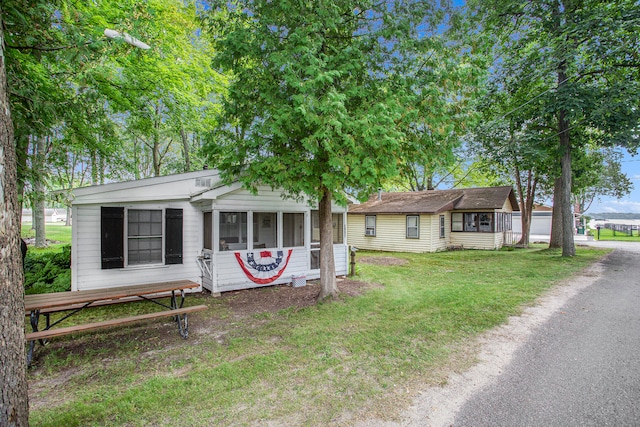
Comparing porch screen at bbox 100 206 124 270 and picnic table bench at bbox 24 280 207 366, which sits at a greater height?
porch screen at bbox 100 206 124 270

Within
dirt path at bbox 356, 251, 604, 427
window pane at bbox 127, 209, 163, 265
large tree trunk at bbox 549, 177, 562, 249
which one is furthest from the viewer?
large tree trunk at bbox 549, 177, 562, 249

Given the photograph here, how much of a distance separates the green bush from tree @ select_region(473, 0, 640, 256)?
13797mm

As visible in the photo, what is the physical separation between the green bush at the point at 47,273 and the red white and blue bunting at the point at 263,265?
3.88 m

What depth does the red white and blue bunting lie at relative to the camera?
304 inches

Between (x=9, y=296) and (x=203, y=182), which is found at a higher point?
(x=203, y=182)

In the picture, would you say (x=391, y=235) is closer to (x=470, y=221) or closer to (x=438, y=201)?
(x=438, y=201)

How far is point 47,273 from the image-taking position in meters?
7.51

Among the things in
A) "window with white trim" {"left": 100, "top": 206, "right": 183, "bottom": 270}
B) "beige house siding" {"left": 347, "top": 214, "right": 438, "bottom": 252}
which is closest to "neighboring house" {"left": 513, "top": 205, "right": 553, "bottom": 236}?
"beige house siding" {"left": 347, "top": 214, "right": 438, "bottom": 252}

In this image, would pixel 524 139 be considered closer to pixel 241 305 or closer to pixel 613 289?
pixel 613 289

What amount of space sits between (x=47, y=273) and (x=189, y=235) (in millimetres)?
3451

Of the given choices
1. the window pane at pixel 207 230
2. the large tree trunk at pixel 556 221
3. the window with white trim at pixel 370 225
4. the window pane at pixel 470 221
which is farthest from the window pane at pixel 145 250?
the large tree trunk at pixel 556 221

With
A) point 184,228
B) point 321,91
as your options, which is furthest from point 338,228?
point 321,91

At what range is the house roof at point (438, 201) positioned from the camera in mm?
16391

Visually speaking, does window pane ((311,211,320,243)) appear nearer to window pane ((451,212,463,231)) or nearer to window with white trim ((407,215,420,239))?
window with white trim ((407,215,420,239))
